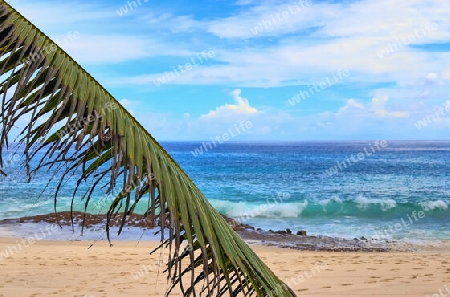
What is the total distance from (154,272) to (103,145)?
27.4 feet

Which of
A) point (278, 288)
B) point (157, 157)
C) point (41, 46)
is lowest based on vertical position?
point (278, 288)

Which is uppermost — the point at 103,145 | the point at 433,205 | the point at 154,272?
the point at 103,145

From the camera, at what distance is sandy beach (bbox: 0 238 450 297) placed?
844 centimetres

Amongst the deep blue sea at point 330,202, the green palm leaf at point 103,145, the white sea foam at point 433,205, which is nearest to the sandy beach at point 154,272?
the deep blue sea at point 330,202

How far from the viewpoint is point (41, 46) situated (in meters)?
2.07

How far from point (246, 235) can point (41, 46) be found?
15.4 meters

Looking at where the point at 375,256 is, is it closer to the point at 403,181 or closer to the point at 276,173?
the point at 403,181

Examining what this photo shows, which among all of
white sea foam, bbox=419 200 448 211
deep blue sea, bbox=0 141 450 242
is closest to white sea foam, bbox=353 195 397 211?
deep blue sea, bbox=0 141 450 242

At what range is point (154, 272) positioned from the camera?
9.80m

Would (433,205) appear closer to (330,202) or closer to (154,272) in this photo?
(330,202)

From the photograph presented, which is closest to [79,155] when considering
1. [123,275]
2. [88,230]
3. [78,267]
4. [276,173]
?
[123,275]

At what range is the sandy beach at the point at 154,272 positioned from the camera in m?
8.44

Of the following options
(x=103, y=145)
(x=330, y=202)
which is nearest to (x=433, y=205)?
(x=330, y=202)

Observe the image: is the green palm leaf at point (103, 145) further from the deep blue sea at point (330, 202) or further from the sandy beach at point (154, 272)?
the deep blue sea at point (330, 202)
